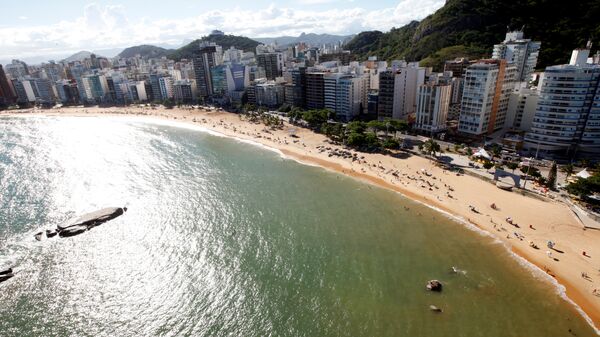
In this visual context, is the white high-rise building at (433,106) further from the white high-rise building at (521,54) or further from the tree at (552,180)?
the white high-rise building at (521,54)

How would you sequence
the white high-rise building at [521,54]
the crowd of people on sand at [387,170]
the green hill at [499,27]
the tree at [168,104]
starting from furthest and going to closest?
the tree at [168,104] < the green hill at [499,27] < the white high-rise building at [521,54] < the crowd of people on sand at [387,170]

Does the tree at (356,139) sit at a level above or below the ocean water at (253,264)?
above

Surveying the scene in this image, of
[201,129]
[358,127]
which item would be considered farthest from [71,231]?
[358,127]

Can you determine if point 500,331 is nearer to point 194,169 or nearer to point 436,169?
point 436,169

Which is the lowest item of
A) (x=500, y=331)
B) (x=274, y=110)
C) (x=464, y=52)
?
(x=500, y=331)

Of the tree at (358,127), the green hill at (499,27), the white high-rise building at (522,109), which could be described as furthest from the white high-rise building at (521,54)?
the tree at (358,127)

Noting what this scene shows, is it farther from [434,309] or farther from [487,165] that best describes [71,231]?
[487,165]

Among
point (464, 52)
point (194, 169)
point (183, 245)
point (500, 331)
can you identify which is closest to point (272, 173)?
point (194, 169)
